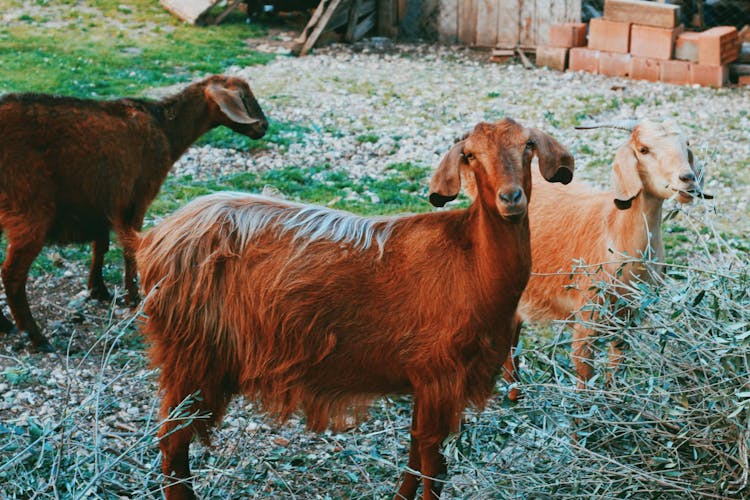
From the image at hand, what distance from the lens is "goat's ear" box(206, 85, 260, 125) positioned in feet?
24.3

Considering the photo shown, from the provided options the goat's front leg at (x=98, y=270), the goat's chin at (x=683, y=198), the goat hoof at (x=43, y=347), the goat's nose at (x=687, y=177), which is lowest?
the goat hoof at (x=43, y=347)

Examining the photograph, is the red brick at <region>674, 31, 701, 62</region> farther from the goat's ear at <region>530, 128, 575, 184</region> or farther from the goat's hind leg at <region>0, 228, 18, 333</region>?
the goat's hind leg at <region>0, 228, 18, 333</region>

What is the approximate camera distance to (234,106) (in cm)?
750

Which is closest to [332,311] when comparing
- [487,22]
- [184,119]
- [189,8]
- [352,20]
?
[184,119]

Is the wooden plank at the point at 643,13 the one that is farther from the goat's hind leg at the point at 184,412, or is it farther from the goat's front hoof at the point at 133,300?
the goat's hind leg at the point at 184,412

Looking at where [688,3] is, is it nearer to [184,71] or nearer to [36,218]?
[184,71]

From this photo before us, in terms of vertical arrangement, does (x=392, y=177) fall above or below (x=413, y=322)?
below

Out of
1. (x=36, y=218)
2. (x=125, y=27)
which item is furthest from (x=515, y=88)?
(x=36, y=218)

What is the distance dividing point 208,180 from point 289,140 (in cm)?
135

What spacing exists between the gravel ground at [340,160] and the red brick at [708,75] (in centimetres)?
32

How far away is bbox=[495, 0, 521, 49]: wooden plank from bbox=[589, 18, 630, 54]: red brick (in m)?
1.63

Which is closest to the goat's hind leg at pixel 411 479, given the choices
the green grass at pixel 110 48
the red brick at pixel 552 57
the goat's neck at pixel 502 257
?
the goat's neck at pixel 502 257

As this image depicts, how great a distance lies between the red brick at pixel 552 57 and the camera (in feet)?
43.4

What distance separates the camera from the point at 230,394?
4.50 metres
